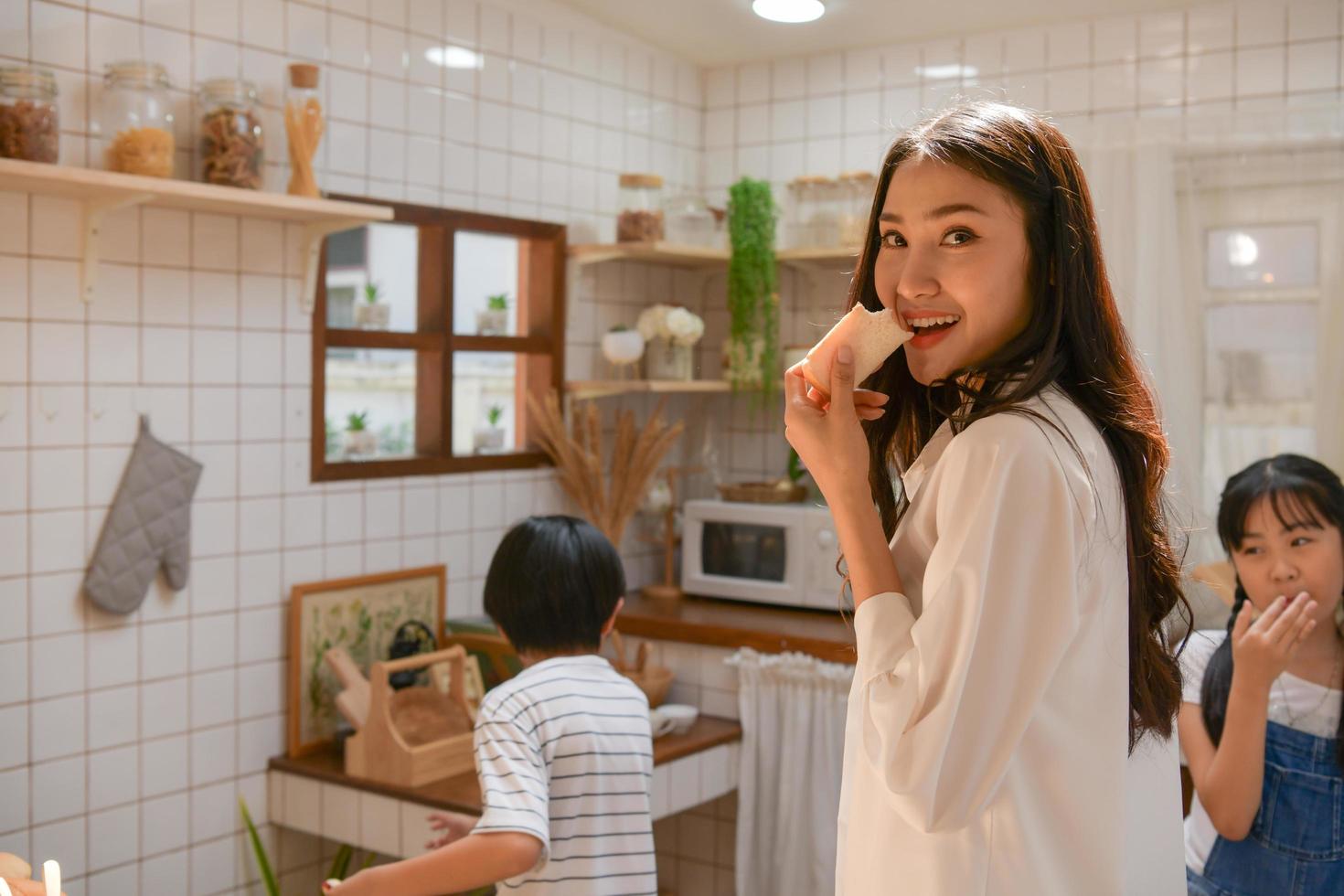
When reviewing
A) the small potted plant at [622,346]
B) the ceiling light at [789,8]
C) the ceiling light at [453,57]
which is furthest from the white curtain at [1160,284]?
the ceiling light at [453,57]

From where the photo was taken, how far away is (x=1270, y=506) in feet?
6.83

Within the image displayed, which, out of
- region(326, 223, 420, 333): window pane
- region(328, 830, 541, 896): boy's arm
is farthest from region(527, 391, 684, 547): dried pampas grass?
region(326, 223, 420, 333): window pane

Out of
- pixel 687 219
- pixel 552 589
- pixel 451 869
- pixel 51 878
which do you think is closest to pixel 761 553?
pixel 687 219

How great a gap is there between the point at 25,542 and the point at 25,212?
2.00 ft

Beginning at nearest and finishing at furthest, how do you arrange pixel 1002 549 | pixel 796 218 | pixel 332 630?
pixel 1002 549
pixel 332 630
pixel 796 218

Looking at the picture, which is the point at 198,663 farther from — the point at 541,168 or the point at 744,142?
the point at 744,142

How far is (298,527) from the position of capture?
2.91 meters

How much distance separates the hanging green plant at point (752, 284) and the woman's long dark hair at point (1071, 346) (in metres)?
2.49

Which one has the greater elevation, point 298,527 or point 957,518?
point 957,518

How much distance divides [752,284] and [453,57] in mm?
1011

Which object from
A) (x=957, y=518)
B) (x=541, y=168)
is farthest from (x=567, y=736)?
(x=541, y=168)

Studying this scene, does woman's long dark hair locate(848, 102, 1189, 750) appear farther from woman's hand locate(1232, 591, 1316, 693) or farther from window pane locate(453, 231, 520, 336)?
window pane locate(453, 231, 520, 336)

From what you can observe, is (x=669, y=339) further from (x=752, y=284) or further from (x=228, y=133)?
(x=228, y=133)

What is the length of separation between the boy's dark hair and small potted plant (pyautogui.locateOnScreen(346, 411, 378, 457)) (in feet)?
4.23
